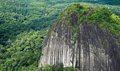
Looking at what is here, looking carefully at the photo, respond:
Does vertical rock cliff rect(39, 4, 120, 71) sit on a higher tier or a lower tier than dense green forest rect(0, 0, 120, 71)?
higher

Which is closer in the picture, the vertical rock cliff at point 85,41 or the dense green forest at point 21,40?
the vertical rock cliff at point 85,41

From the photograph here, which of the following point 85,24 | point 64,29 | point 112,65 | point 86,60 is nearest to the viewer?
point 112,65

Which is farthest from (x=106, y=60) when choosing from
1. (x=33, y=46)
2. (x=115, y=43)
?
(x=33, y=46)

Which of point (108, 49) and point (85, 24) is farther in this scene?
point (85, 24)

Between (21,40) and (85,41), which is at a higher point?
(85,41)

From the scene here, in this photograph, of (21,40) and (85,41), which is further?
(21,40)

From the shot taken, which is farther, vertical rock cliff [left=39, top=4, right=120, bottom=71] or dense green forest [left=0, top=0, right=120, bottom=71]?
dense green forest [left=0, top=0, right=120, bottom=71]

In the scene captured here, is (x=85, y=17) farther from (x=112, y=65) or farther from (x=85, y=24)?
(x=112, y=65)

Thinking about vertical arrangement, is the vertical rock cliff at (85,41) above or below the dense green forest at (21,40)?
above
